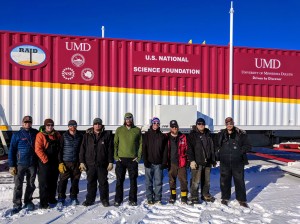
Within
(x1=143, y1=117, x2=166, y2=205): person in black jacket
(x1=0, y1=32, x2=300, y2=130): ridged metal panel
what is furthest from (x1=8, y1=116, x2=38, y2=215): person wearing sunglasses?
(x1=0, y1=32, x2=300, y2=130): ridged metal panel

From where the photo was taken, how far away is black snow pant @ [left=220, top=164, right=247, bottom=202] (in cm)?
539

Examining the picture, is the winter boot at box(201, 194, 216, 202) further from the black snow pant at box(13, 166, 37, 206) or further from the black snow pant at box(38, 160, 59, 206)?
the black snow pant at box(13, 166, 37, 206)

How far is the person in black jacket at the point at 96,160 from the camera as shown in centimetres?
521

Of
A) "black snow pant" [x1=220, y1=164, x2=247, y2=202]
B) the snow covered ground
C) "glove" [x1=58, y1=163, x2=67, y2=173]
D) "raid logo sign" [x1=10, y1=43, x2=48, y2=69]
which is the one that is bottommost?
the snow covered ground

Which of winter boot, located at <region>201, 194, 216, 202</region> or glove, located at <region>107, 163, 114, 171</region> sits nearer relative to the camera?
glove, located at <region>107, 163, 114, 171</region>

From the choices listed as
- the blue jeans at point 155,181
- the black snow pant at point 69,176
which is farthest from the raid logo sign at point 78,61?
the blue jeans at point 155,181

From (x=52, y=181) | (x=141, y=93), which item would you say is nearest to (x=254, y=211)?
(x=52, y=181)

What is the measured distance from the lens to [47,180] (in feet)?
16.7

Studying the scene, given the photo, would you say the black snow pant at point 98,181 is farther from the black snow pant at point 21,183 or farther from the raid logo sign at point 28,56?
the raid logo sign at point 28,56

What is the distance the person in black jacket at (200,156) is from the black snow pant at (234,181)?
248 mm

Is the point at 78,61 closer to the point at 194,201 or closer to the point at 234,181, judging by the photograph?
the point at 194,201

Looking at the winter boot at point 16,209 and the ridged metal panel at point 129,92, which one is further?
the ridged metal panel at point 129,92

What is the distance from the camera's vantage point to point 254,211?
5.02 meters

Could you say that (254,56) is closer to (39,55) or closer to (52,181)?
(39,55)
